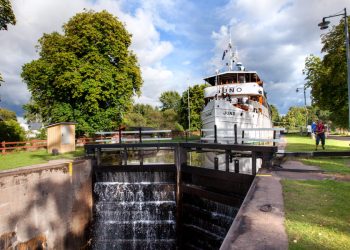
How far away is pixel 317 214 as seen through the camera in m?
4.98

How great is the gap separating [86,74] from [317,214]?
21.7 m

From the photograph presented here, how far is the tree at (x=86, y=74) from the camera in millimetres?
23375

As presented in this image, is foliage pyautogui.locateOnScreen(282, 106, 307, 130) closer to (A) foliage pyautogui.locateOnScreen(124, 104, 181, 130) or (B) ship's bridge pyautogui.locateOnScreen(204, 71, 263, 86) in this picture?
(A) foliage pyautogui.locateOnScreen(124, 104, 181, 130)

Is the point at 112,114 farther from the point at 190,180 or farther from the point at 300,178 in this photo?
the point at 300,178

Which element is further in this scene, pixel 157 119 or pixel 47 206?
pixel 157 119

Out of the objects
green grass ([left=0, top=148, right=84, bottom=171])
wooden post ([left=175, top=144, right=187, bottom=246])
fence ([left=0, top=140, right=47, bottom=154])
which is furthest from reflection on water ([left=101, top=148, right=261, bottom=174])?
fence ([left=0, top=140, right=47, bottom=154])

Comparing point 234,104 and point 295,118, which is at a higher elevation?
point 295,118

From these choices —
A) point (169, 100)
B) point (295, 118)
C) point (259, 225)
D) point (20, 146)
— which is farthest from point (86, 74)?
point (295, 118)

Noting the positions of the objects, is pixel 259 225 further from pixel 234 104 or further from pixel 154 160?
pixel 234 104

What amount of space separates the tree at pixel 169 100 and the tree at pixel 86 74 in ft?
200

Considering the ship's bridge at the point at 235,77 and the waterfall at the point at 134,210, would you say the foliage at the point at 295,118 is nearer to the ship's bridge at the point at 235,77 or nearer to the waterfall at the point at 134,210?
the ship's bridge at the point at 235,77

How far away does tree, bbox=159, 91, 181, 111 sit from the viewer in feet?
286

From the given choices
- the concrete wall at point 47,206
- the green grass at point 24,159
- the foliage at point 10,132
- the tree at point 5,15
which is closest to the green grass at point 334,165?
the concrete wall at point 47,206

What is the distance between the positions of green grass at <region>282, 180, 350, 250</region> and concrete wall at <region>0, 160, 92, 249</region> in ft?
25.5
